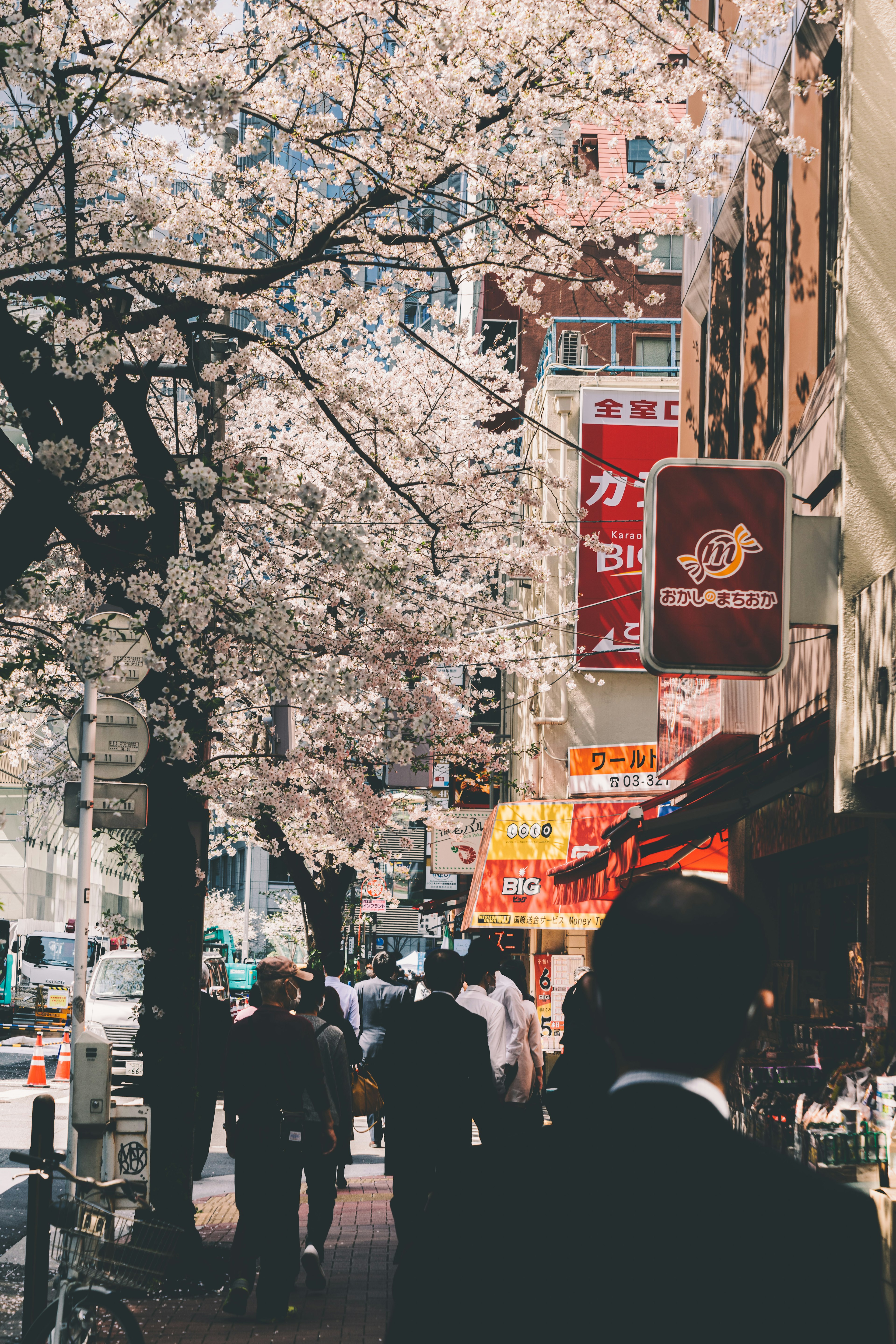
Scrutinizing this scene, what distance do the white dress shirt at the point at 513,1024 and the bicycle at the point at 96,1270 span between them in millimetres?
5515

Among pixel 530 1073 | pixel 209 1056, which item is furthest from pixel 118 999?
pixel 530 1073

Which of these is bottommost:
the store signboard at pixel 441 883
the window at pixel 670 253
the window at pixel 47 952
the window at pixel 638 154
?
the window at pixel 47 952

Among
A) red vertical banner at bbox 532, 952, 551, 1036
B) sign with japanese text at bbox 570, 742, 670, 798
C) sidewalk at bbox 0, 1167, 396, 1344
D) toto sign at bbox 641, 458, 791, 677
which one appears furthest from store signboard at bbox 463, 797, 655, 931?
toto sign at bbox 641, 458, 791, 677

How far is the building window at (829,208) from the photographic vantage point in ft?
30.4

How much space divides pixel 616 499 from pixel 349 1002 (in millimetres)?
8752

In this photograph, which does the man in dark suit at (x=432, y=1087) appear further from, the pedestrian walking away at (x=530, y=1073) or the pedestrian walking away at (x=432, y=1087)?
the pedestrian walking away at (x=530, y=1073)

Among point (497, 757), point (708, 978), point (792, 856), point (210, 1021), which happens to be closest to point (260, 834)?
point (497, 757)

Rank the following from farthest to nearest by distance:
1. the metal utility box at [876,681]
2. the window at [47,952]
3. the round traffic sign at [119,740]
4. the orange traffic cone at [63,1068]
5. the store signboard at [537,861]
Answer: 1. the window at [47,952]
2. the orange traffic cone at [63,1068]
3. the store signboard at [537,861]
4. the round traffic sign at [119,740]
5. the metal utility box at [876,681]

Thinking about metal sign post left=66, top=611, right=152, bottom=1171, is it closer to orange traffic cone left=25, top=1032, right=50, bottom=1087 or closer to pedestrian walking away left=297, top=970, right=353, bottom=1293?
pedestrian walking away left=297, top=970, right=353, bottom=1293

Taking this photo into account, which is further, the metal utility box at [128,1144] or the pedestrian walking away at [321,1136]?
the pedestrian walking away at [321,1136]

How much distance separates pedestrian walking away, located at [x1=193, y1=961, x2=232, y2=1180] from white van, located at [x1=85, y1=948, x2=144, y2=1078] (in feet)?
32.3

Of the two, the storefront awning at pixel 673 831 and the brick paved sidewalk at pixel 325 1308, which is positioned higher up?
the storefront awning at pixel 673 831

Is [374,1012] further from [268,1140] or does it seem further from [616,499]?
[616,499]

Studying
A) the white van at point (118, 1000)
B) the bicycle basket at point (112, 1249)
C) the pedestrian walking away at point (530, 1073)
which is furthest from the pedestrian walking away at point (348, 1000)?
the white van at point (118, 1000)
